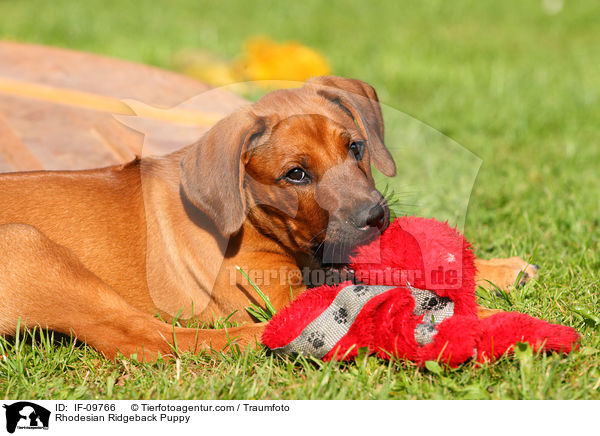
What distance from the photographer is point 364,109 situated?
374cm

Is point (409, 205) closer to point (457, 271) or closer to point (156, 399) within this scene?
point (457, 271)

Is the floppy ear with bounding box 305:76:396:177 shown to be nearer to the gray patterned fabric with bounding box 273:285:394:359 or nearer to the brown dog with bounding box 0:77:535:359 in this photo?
the brown dog with bounding box 0:77:535:359

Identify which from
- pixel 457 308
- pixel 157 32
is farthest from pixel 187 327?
pixel 157 32

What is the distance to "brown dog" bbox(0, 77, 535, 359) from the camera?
321cm

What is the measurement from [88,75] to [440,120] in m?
3.73

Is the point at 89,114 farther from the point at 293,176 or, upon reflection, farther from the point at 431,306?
the point at 431,306

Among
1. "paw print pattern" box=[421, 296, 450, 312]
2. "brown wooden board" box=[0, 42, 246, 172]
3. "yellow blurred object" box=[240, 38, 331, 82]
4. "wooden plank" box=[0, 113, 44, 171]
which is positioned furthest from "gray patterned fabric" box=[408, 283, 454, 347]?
A: "yellow blurred object" box=[240, 38, 331, 82]

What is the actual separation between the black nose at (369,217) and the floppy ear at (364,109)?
53cm

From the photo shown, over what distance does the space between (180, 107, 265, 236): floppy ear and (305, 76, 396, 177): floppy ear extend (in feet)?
1.72

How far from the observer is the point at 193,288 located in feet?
12.0

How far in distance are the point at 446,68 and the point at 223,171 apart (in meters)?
6.49

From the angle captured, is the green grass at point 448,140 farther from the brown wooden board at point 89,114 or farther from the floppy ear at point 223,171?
the brown wooden board at point 89,114
